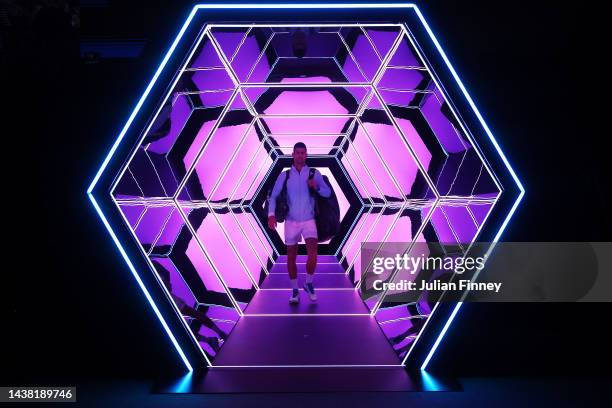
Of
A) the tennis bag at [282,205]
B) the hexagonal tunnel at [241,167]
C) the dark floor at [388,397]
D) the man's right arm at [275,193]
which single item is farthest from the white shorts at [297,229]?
the dark floor at [388,397]

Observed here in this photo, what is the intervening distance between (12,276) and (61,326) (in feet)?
1.71

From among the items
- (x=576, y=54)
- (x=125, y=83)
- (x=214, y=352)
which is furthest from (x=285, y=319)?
(x=576, y=54)

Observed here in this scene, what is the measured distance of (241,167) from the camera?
23.6 feet

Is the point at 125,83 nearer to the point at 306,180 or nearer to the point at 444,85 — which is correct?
the point at 444,85

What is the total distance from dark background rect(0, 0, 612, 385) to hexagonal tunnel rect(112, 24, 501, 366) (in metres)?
→ 0.35

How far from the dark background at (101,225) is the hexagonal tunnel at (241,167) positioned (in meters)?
0.35

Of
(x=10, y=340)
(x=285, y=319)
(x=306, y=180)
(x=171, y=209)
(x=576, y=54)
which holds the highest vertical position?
(x=306, y=180)

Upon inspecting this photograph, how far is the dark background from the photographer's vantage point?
134 inches

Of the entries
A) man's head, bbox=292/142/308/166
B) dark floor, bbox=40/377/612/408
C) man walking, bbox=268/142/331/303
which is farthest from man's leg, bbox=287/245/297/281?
dark floor, bbox=40/377/612/408

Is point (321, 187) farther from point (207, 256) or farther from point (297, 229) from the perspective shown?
point (207, 256)

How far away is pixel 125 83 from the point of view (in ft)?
10.8

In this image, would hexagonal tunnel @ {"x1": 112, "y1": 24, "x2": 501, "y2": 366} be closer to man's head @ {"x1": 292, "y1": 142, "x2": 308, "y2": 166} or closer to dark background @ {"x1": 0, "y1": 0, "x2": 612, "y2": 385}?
dark background @ {"x1": 0, "y1": 0, "x2": 612, "y2": 385}

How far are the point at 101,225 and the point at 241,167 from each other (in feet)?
13.2

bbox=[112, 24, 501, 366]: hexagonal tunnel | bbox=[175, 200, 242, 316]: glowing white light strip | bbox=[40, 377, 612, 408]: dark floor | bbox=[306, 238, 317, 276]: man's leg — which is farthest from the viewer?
bbox=[306, 238, 317, 276]: man's leg
